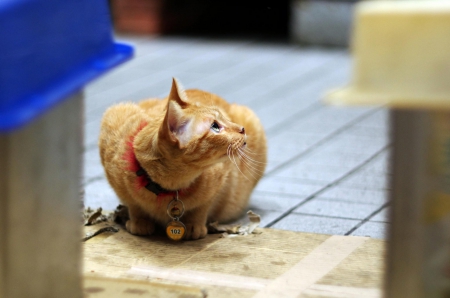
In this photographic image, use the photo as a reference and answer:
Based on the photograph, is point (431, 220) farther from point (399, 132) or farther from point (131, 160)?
point (131, 160)

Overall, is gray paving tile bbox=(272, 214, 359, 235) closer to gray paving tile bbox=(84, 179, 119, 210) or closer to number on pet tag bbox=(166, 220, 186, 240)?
number on pet tag bbox=(166, 220, 186, 240)

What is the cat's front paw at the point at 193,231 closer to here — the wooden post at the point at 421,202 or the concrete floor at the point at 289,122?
the concrete floor at the point at 289,122

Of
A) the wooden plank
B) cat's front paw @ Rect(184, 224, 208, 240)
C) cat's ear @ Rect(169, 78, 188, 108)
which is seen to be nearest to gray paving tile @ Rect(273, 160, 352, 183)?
cat's front paw @ Rect(184, 224, 208, 240)

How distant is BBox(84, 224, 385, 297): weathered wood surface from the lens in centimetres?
286

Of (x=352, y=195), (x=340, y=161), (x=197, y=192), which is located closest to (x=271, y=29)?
(x=340, y=161)

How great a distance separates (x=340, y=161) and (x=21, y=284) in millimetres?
3010

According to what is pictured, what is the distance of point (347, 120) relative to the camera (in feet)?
19.3

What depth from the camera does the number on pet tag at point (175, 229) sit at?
135 inches

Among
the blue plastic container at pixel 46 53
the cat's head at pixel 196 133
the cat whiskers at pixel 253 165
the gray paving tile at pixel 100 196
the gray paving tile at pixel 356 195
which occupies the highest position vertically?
the blue plastic container at pixel 46 53

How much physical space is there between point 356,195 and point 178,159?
137cm

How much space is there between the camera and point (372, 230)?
3.59 m

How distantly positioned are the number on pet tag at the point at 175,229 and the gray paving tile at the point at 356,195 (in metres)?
1.07

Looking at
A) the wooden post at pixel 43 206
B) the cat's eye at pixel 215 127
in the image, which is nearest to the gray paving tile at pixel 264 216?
the cat's eye at pixel 215 127

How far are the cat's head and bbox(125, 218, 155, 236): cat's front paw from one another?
52cm
